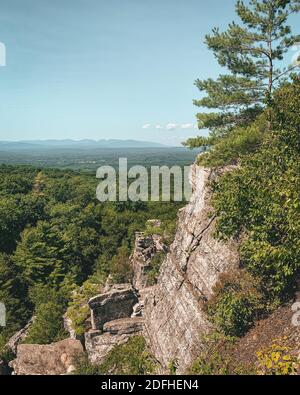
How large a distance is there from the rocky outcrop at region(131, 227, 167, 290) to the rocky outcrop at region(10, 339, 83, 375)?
33.9ft

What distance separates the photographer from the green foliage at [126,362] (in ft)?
69.3

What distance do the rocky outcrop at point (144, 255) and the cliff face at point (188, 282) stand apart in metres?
12.1

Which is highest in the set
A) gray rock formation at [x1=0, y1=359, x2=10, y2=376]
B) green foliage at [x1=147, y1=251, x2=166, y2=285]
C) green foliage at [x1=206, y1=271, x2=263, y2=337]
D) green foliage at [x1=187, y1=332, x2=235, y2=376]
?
green foliage at [x1=206, y1=271, x2=263, y2=337]

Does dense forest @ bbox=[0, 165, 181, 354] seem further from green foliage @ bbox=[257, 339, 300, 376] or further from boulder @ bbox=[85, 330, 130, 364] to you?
green foliage @ bbox=[257, 339, 300, 376]

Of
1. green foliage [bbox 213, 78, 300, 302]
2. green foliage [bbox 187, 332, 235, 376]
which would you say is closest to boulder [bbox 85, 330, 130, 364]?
green foliage [bbox 187, 332, 235, 376]

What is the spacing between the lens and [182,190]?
2557 inches

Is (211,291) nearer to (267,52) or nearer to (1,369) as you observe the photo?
(267,52)

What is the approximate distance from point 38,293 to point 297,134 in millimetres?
39315

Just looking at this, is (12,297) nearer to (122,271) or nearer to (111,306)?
(122,271)

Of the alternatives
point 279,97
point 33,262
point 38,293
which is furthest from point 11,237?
point 279,97

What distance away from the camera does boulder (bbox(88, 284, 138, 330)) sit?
2848cm

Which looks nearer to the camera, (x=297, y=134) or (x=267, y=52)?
(x=297, y=134)

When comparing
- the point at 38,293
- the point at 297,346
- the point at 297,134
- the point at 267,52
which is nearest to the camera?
the point at 297,346

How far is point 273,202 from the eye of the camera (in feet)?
42.8
